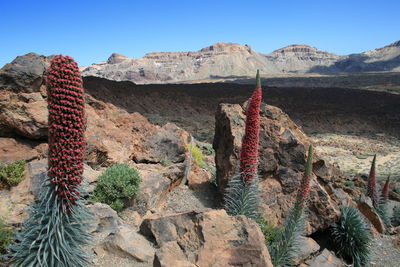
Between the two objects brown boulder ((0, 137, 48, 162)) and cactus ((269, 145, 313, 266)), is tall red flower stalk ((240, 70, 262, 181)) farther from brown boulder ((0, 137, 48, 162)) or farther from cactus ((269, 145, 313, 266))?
brown boulder ((0, 137, 48, 162))

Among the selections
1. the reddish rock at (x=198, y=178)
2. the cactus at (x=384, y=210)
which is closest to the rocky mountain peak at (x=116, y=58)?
the reddish rock at (x=198, y=178)

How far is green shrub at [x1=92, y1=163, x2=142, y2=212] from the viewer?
5.77m

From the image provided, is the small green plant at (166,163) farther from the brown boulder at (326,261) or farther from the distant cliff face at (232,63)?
the distant cliff face at (232,63)

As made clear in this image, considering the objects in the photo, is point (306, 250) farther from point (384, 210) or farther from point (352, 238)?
point (384, 210)

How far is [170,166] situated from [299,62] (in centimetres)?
18986

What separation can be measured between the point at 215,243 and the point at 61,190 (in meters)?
1.90

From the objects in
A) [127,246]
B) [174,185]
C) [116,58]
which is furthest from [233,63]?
[127,246]

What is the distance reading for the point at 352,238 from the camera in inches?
251

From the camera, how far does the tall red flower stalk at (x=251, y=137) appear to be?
14.2 feet

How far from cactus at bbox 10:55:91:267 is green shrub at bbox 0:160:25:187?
2509 mm

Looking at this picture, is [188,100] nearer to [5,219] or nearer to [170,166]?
[170,166]

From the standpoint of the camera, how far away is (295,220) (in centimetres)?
448

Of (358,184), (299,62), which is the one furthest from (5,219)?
(299,62)

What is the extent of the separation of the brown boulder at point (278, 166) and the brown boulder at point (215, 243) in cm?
250
